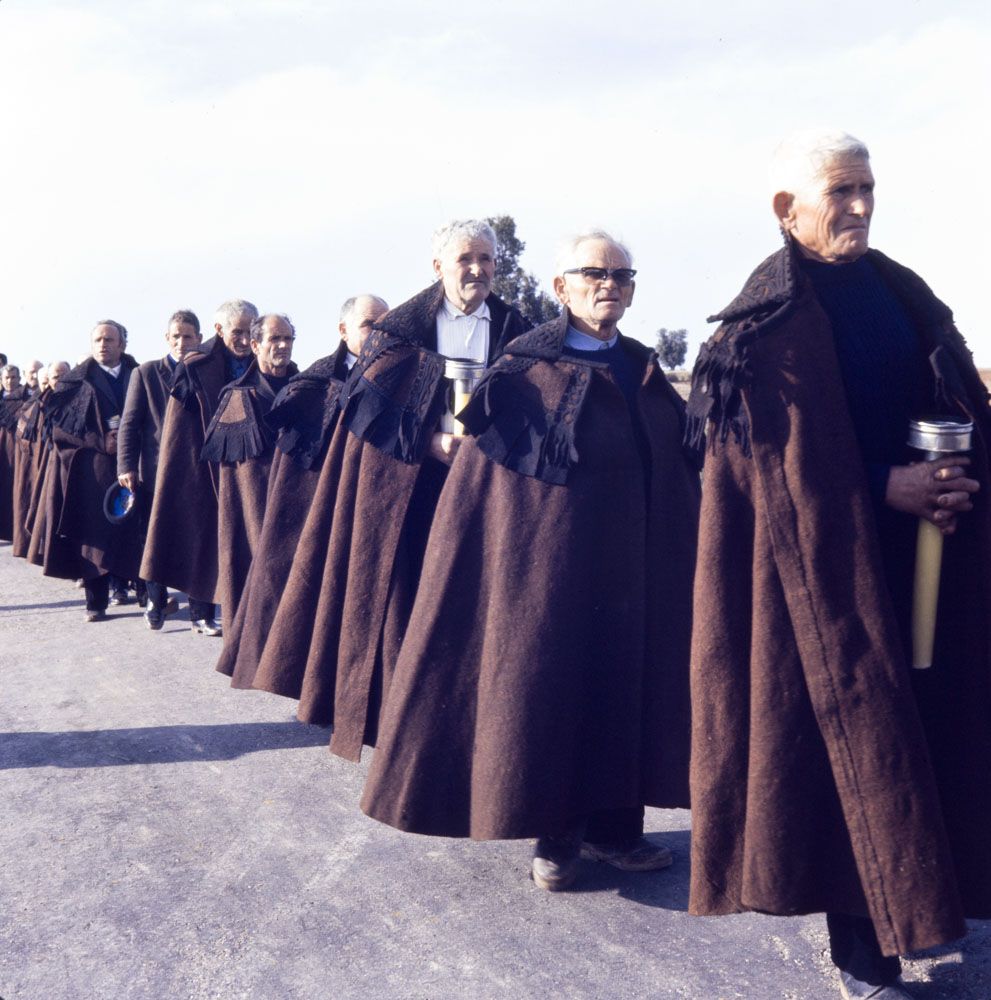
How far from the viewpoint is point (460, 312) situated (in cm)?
542

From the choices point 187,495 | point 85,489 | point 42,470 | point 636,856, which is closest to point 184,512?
point 187,495

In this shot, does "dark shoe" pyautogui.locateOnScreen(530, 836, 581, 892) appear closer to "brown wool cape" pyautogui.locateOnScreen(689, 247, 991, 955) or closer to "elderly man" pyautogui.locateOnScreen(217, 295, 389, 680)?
"brown wool cape" pyautogui.locateOnScreen(689, 247, 991, 955)

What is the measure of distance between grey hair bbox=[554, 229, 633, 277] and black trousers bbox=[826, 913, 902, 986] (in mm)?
2172

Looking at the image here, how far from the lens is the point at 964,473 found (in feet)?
10.8

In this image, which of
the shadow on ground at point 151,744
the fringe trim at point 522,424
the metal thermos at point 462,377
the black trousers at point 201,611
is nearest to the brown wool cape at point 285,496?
the shadow on ground at point 151,744

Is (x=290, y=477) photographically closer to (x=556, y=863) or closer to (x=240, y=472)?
(x=240, y=472)

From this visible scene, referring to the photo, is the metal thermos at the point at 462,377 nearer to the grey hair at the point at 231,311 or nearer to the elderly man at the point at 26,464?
the grey hair at the point at 231,311

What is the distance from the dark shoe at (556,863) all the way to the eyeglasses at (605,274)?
1813 mm

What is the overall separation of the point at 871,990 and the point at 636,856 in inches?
50.5

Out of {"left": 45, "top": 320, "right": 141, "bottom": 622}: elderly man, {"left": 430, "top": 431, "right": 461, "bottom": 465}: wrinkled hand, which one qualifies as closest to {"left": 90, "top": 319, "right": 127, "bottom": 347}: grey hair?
{"left": 45, "top": 320, "right": 141, "bottom": 622}: elderly man

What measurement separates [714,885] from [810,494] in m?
0.99

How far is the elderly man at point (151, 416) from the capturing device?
377 inches

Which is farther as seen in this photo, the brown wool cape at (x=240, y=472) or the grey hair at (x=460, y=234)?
the brown wool cape at (x=240, y=472)

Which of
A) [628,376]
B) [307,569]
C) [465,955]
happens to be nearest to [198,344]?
[307,569]
